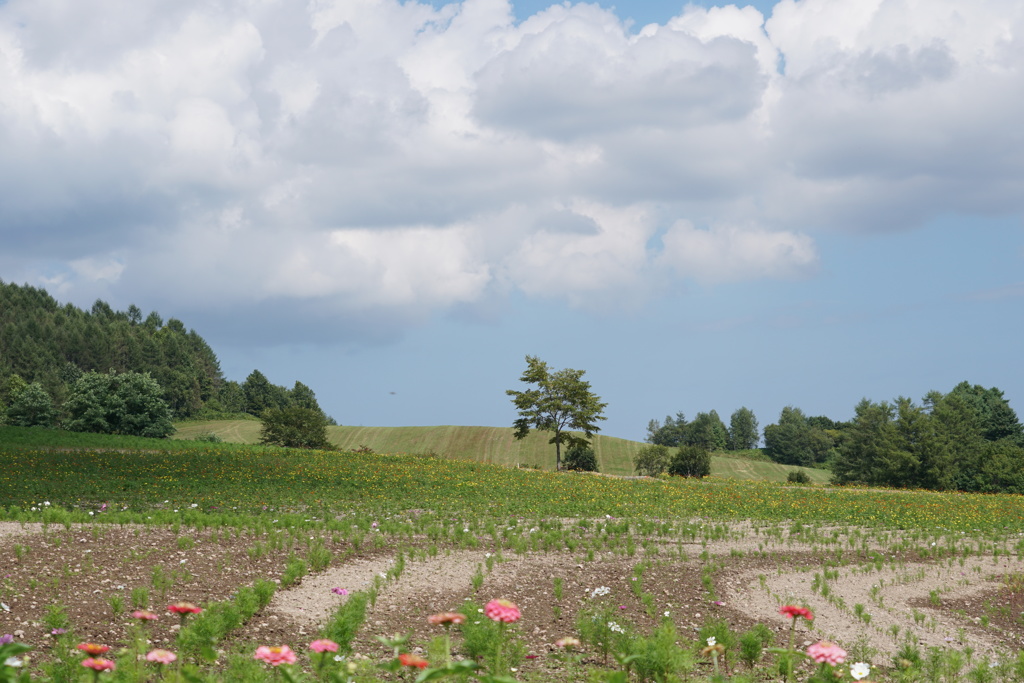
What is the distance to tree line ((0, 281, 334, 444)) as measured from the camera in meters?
88.7

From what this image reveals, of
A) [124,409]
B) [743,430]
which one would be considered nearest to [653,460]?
[124,409]

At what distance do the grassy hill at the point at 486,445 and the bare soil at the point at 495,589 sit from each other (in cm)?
5317

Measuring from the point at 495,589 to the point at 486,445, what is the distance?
6360cm

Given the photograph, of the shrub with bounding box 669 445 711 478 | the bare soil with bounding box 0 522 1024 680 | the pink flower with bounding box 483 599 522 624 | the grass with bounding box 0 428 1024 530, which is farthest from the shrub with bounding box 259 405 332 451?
the pink flower with bounding box 483 599 522 624

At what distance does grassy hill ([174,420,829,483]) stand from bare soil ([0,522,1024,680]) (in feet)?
174

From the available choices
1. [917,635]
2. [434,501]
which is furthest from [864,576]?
[434,501]

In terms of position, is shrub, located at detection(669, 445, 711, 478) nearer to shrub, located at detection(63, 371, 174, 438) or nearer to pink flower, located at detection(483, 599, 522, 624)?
shrub, located at detection(63, 371, 174, 438)

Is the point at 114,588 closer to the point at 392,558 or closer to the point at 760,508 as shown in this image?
the point at 392,558

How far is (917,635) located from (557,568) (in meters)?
5.34

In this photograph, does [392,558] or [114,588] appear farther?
[392,558]

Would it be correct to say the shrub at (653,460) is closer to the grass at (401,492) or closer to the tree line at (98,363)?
the grass at (401,492)

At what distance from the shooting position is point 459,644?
8.91 meters

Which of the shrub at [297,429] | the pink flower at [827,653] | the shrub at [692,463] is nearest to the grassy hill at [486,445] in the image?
the shrub at [692,463]

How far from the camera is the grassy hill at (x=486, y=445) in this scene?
71750mm
